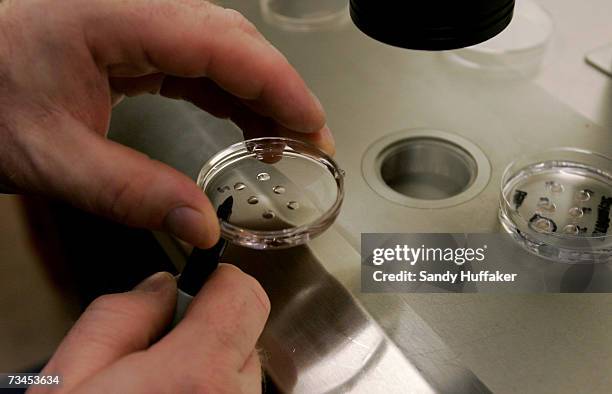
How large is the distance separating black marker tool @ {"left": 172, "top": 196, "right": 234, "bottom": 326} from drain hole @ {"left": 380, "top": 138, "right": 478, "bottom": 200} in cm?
28

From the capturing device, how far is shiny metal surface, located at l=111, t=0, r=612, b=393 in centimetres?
60

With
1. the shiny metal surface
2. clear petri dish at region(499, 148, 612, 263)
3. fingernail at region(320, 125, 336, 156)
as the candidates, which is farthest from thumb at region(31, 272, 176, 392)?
clear petri dish at region(499, 148, 612, 263)

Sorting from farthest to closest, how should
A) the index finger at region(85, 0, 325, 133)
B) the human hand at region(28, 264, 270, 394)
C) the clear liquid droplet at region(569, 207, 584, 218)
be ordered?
the clear liquid droplet at region(569, 207, 584, 218) < the index finger at region(85, 0, 325, 133) < the human hand at region(28, 264, 270, 394)

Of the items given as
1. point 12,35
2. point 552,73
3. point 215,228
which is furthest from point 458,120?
point 12,35

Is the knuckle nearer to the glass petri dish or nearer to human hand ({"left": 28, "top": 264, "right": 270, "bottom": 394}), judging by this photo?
human hand ({"left": 28, "top": 264, "right": 270, "bottom": 394})

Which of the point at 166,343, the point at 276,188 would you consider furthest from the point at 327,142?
the point at 166,343

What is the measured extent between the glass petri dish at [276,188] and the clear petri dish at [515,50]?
0.96 ft

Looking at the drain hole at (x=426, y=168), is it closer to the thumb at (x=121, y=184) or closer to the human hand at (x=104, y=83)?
the human hand at (x=104, y=83)

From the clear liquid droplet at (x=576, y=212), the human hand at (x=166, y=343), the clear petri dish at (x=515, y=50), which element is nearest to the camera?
the human hand at (x=166, y=343)

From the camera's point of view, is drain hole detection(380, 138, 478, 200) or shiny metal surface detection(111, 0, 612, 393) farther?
drain hole detection(380, 138, 478, 200)

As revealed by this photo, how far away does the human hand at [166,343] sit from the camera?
0.51 m

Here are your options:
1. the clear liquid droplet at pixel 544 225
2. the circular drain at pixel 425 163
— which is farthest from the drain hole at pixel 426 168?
the clear liquid droplet at pixel 544 225

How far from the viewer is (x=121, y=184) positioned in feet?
1.88

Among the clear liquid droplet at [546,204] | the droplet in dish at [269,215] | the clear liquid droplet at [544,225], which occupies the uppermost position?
the droplet in dish at [269,215]
